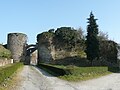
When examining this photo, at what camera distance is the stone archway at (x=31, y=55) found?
232ft

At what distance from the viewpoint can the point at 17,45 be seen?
227 feet

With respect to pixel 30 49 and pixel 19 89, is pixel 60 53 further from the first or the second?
pixel 19 89

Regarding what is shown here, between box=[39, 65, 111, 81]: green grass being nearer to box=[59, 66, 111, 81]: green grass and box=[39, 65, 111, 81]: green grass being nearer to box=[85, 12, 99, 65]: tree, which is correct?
box=[59, 66, 111, 81]: green grass

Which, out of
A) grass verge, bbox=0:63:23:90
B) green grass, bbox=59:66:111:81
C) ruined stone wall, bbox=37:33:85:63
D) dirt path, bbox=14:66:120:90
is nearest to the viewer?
grass verge, bbox=0:63:23:90

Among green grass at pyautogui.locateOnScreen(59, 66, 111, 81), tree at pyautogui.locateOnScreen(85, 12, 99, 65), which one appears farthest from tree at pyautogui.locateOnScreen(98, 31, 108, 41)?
green grass at pyautogui.locateOnScreen(59, 66, 111, 81)

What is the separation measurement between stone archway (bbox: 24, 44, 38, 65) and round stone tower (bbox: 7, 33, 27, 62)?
1.90m

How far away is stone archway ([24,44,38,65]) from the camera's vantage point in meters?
70.7

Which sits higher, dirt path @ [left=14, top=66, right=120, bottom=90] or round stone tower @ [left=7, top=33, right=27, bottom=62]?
round stone tower @ [left=7, top=33, right=27, bottom=62]

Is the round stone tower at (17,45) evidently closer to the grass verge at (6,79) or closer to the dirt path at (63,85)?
the dirt path at (63,85)

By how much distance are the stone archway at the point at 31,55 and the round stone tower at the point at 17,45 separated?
1.90 meters

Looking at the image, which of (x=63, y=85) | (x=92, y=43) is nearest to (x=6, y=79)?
(x=63, y=85)

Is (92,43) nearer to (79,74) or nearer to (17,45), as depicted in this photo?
(79,74)

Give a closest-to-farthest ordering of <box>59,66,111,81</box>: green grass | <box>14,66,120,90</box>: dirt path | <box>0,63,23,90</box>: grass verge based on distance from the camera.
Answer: <box>0,63,23,90</box>: grass verge
<box>14,66,120,90</box>: dirt path
<box>59,66,111,81</box>: green grass

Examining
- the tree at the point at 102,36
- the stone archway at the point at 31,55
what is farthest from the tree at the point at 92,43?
the stone archway at the point at 31,55
